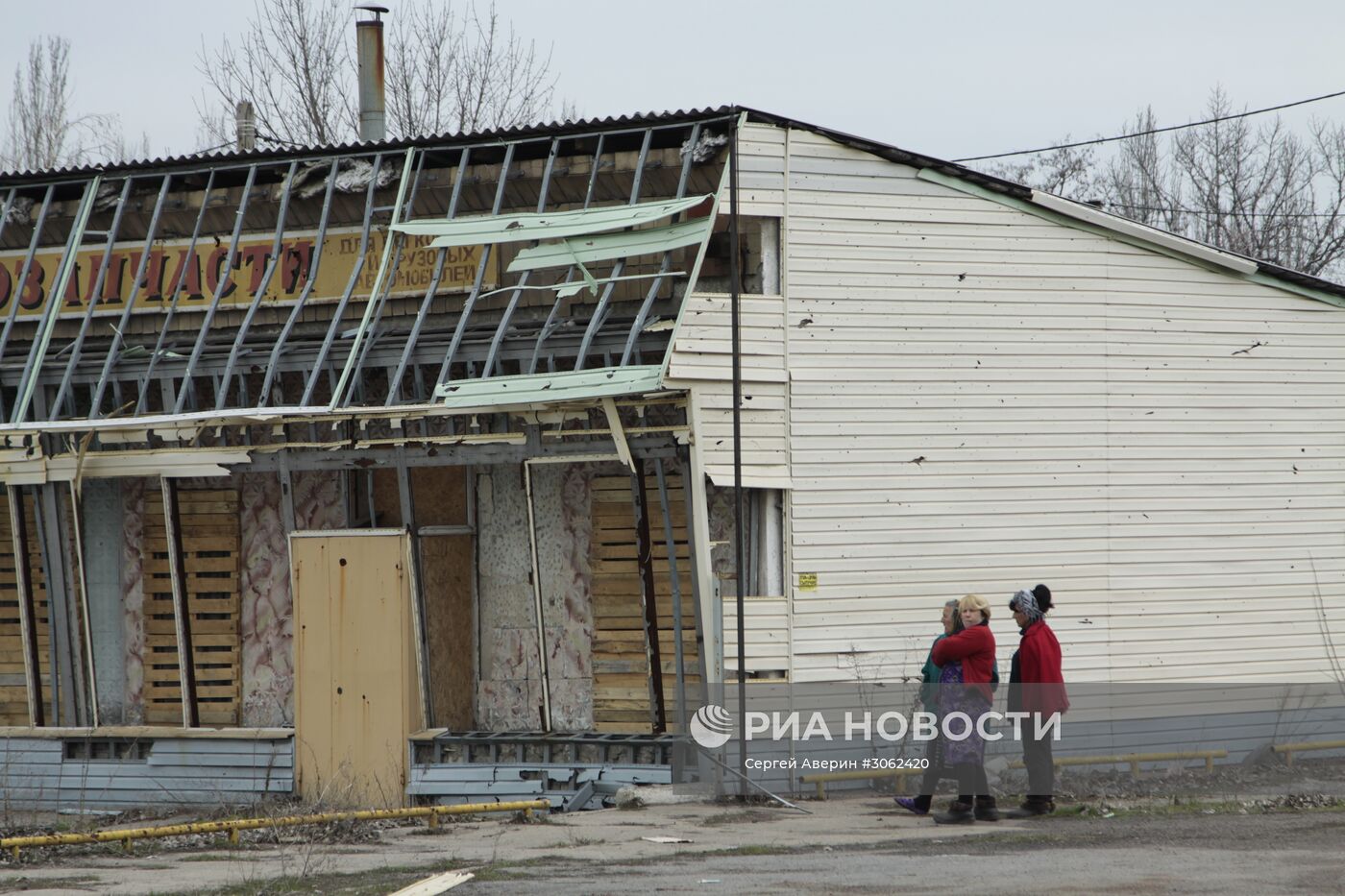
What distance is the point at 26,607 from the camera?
50.9 feet

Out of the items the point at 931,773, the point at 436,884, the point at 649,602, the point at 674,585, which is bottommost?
the point at 931,773

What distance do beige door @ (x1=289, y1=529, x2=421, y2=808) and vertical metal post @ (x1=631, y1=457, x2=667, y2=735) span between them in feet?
7.39

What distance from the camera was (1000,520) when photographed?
45.6 ft

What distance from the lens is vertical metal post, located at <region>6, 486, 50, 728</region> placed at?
1548cm

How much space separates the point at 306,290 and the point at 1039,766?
8.52 metres

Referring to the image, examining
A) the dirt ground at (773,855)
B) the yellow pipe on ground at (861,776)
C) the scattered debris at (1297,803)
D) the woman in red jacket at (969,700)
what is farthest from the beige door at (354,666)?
the scattered debris at (1297,803)

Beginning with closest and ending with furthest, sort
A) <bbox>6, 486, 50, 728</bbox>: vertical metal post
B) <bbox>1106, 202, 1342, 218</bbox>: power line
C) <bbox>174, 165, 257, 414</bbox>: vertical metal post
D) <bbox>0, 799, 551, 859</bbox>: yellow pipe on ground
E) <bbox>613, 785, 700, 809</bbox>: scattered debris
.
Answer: <bbox>0, 799, 551, 859</bbox>: yellow pipe on ground → <bbox>613, 785, 700, 809</bbox>: scattered debris → <bbox>174, 165, 257, 414</bbox>: vertical metal post → <bbox>6, 486, 50, 728</bbox>: vertical metal post → <bbox>1106, 202, 1342, 218</bbox>: power line

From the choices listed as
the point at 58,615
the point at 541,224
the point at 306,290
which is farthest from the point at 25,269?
the point at 541,224

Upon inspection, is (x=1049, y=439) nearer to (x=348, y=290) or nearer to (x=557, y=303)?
(x=557, y=303)

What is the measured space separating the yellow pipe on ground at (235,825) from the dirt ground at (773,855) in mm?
102

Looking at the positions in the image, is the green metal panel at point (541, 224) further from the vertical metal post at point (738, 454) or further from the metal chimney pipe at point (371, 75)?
the metal chimney pipe at point (371, 75)

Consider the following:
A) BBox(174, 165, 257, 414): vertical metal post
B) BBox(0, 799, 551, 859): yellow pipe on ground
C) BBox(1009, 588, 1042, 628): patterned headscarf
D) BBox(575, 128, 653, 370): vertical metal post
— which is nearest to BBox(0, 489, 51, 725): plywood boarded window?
BBox(174, 165, 257, 414): vertical metal post

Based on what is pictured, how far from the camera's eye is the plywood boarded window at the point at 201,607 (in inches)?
606

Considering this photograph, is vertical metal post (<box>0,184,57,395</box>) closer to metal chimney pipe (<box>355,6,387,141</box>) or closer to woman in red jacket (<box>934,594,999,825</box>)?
metal chimney pipe (<box>355,6,387,141</box>)
